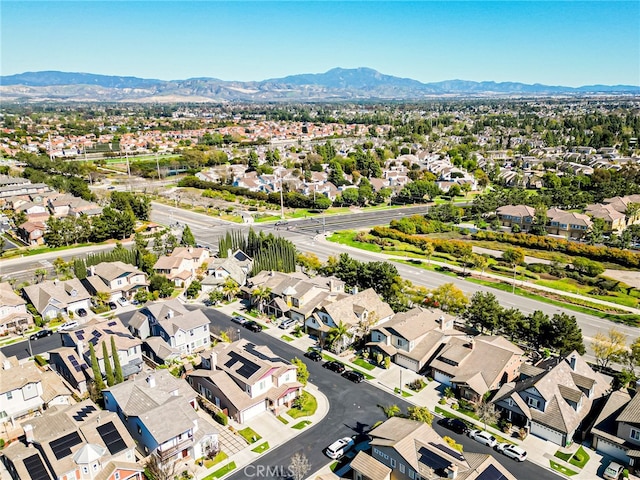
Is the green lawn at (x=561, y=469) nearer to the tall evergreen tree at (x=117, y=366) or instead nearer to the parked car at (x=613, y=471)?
the parked car at (x=613, y=471)

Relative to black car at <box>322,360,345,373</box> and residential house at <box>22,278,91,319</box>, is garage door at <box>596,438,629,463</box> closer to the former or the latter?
black car at <box>322,360,345,373</box>

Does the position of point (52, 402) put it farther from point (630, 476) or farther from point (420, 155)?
point (420, 155)

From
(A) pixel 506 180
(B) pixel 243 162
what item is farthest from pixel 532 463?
(B) pixel 243 162

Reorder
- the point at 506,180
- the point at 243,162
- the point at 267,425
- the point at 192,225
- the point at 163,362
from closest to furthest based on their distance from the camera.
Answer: the point at 267,425, the point at 163,362, the point at 192,225, the point at 506,180, the point at 243,162

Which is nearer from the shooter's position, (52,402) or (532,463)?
(532,463)

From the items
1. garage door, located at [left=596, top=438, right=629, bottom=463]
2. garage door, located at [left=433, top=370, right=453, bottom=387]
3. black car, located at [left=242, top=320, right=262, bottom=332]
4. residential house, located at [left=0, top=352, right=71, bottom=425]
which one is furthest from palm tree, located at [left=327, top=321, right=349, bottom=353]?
residential house, located at [left=0, top=352, right=71, bottom=425]

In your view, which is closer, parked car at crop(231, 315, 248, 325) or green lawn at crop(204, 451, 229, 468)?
green lawn at crop(204, 451, 229, 468)

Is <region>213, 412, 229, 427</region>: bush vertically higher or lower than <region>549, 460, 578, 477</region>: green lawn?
lower
